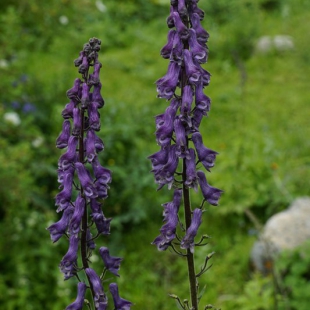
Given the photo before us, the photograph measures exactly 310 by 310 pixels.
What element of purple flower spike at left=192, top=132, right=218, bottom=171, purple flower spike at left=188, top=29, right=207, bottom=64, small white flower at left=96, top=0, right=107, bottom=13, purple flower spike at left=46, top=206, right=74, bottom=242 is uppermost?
small white flower at left=96, top=0, right=107, bottom=13

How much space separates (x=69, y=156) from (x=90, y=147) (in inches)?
3.4

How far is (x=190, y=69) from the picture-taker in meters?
2.06

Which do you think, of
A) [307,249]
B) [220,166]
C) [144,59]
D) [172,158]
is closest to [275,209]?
[220,166]

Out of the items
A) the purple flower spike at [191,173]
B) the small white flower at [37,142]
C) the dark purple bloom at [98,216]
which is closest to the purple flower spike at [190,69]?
the purple flower spike at [191,173]

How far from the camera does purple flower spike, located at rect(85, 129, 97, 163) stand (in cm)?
219

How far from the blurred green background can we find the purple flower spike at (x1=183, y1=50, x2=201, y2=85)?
2932mm

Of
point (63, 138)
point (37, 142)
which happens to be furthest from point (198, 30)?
point (37, 142)

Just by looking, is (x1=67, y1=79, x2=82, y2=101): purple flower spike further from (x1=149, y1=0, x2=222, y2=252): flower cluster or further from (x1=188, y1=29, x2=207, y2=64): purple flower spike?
(x1=188, y1=29, x2=207, y2=64): purple flower spike

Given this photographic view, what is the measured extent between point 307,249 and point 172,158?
2.76m

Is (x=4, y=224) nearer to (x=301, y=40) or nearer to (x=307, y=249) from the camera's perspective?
(x=307, y=249)

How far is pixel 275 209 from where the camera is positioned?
6.37 metres

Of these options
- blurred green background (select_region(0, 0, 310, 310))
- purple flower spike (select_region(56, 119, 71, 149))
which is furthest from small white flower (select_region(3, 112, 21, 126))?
purple flower spike (select_region(56, 119, 71, 149))

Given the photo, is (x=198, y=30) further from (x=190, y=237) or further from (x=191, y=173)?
(x=190, y=237)

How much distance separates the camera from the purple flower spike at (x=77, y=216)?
84.6 inches
